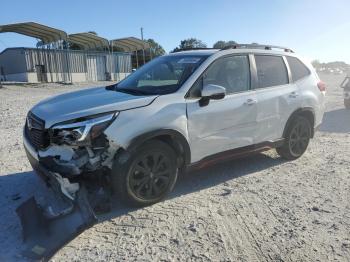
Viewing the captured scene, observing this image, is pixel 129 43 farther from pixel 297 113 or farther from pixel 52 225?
pixel 52 225

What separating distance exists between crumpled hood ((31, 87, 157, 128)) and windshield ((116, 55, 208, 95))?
0.35 m

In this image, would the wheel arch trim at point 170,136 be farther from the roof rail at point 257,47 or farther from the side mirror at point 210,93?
the roof rail at point 257,47

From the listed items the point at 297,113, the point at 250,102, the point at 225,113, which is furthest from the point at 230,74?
the point at 297,113

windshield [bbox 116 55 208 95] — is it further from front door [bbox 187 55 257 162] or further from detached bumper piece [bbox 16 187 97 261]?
detached bumper piece [bbox 16 187 97 261]

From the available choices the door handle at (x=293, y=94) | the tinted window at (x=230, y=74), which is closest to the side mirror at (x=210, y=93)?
the tinted window at (x=230, y=74)

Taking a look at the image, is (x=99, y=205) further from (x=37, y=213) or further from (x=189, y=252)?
(x=189, y=252)

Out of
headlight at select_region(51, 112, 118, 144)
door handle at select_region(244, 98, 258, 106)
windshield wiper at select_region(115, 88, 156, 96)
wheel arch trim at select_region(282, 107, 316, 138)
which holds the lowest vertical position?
wheel arch trim at select_region(282, 107, 316, 138)

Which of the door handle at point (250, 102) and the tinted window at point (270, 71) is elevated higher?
the tinted window at point (270, 71)

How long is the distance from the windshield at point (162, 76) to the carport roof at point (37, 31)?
24.9 m

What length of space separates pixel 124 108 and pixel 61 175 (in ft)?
3.25

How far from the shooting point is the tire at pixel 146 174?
389 cm

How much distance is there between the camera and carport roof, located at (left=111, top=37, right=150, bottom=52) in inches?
1484

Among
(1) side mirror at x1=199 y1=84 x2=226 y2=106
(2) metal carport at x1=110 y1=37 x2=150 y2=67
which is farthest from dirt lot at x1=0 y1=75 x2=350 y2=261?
(2) metal carport at x1=110 y1=37 x2=150 y2=67

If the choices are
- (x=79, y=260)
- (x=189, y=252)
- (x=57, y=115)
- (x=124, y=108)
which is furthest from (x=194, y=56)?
(x=79, y=260)
